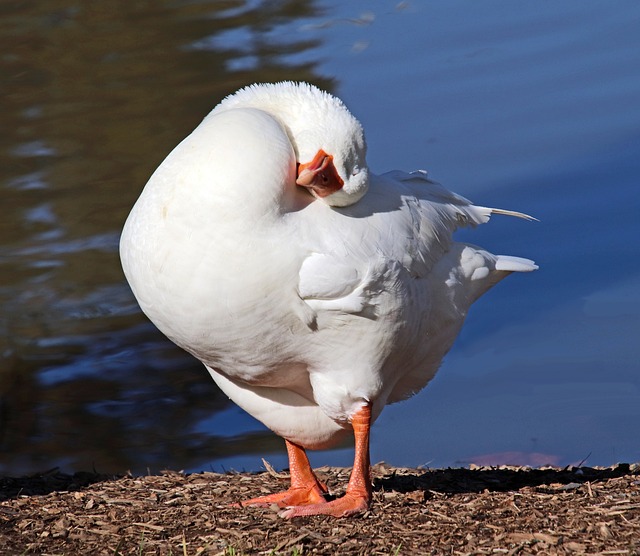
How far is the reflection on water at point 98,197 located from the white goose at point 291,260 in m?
3.36

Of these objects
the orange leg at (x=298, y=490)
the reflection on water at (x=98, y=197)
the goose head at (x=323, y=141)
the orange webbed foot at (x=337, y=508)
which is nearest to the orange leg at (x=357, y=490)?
the orange webbed foot at (x=337, y=508)

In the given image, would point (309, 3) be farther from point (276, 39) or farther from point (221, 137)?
point (221, 137)

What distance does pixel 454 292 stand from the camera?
4809 millimetres

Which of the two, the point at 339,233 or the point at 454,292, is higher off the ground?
the point at 339,233

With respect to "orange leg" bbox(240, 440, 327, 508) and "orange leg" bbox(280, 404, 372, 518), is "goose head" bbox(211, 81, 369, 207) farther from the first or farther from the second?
"orange leg" bbox(240, 440, 327, 508)

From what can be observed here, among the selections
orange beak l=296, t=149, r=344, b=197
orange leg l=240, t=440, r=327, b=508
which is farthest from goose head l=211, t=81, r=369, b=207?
orange leg l=240, t=440, r=327, b=508

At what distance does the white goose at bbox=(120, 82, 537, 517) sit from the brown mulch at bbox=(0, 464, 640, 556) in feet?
0.92

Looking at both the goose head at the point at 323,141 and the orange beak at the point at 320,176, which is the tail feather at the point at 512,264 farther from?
the orange beak at the point at 320,176

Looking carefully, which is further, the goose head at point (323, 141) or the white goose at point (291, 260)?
the goose head at point (323, 141)

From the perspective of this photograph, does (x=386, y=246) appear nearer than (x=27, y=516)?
Yes

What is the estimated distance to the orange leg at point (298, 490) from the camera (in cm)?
487

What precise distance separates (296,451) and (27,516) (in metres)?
1.31

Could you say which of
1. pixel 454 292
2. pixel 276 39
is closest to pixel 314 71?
pixel 276 39

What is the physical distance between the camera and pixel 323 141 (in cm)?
415
